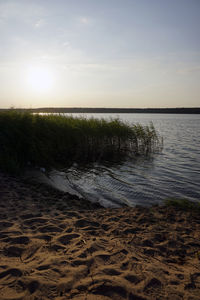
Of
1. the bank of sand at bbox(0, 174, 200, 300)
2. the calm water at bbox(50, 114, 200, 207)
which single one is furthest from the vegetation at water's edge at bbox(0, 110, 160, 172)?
the bank of sand at bbox(0, 174, 200, 300)

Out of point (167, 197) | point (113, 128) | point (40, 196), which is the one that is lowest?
point (167, 197)

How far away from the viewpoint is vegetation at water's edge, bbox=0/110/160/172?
11.6 metres

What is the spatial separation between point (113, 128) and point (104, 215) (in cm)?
1138

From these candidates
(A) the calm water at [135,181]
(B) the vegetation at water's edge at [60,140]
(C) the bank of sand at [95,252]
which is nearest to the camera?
(C) the bank of sand at [95,252]

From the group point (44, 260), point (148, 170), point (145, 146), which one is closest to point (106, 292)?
point (44, 260)

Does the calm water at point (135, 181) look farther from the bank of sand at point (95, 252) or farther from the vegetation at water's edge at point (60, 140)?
the bank of sand at point (95, 252)

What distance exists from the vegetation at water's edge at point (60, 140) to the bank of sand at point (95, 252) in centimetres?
564

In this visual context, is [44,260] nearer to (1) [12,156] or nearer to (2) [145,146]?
(1) [12,156]

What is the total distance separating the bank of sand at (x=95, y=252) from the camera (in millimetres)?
2838

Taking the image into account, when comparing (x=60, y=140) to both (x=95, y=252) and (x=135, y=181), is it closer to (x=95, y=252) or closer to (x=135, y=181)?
(x=135, y=181)

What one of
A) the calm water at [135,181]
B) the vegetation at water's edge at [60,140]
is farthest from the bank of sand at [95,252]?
the vegetation at water's edge at [60,140]

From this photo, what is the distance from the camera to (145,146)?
60.8 ft

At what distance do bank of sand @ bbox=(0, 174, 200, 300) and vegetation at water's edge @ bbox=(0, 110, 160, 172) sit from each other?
5639 millimetres

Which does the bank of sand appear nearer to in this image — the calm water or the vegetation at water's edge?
the calm water
